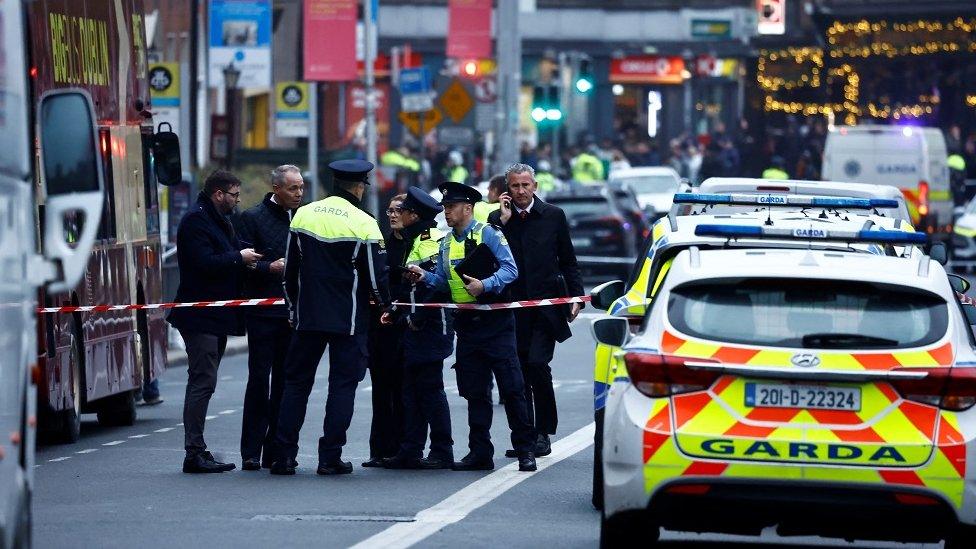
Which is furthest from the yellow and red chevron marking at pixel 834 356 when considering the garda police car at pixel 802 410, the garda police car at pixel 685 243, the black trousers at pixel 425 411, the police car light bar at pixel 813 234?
the black trousers at pixel 425 411

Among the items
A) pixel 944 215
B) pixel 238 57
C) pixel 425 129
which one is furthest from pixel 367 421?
pixel 425 129

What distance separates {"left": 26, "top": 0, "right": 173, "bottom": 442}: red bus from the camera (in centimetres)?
1484

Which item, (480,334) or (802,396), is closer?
(802,396)

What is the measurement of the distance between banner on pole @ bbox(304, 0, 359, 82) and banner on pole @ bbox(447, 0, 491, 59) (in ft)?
23.5

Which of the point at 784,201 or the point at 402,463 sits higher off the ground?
the point at 784,201

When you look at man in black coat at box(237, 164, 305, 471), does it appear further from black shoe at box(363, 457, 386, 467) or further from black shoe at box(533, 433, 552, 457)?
black shoe at box(533, 433, 552, 457)

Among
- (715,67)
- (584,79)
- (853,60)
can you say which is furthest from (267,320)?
(715,67)

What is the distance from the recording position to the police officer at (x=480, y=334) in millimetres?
13406

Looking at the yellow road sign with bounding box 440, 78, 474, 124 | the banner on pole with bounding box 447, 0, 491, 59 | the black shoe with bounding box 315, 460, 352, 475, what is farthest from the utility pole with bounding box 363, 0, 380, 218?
the black shoe with bounding box 315, 460, 352, 475

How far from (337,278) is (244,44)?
20977 millimetres

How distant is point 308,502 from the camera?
11992mm

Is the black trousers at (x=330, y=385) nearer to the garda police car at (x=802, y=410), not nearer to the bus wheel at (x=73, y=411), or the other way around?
the bus wheel at (x=73, y=411)

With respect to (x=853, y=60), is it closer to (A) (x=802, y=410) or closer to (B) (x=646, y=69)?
(B) (x=646, y=69)

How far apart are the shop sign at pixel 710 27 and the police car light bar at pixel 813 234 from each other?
5600cm
